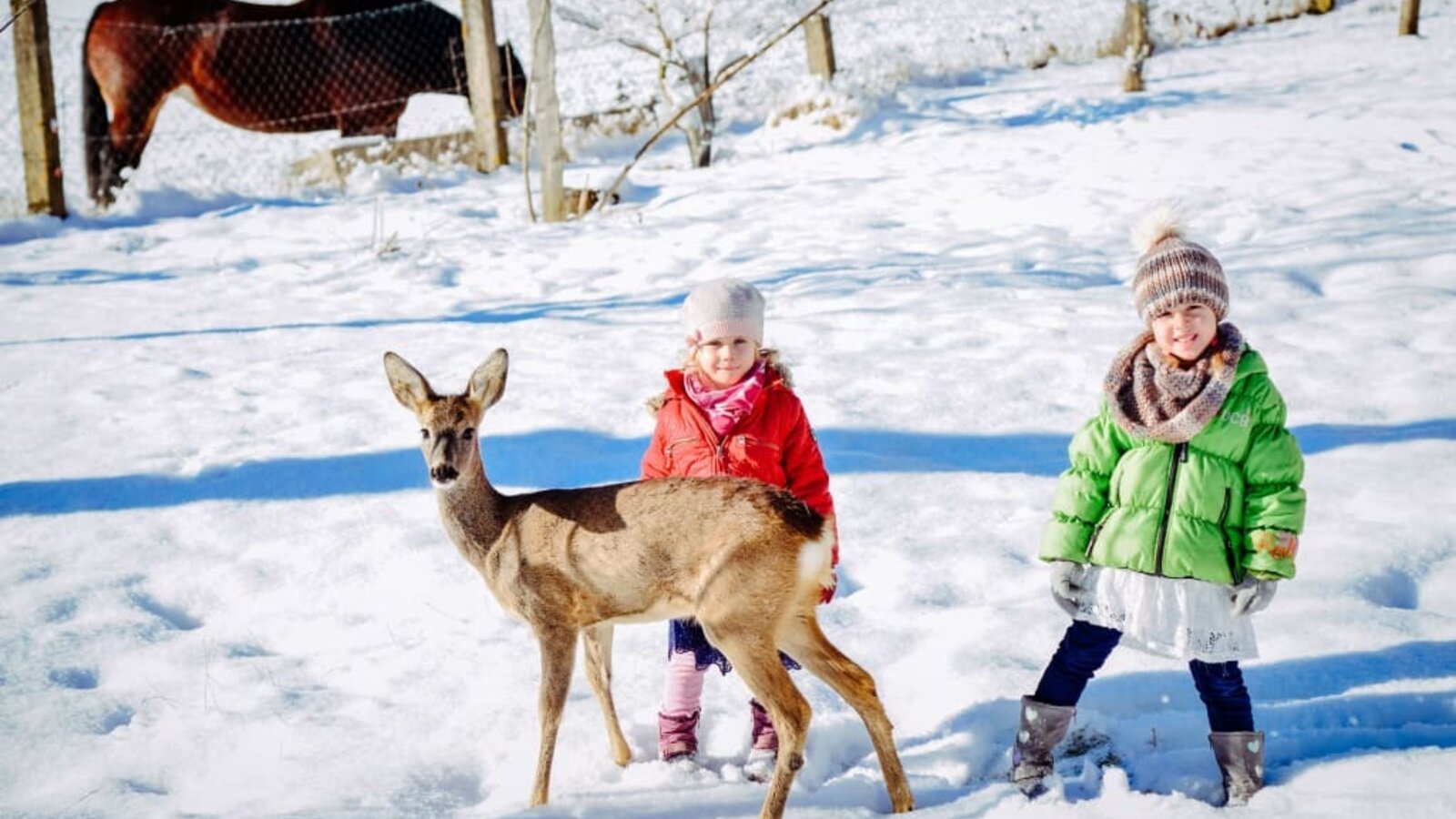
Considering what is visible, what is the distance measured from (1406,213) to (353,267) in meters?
7.38

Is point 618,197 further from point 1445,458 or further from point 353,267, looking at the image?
point 1445,458

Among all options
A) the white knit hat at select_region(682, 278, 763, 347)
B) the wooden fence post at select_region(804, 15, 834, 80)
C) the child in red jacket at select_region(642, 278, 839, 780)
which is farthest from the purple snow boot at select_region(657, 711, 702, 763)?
the wooden fence post at select_region(804, 15, 834, 80)

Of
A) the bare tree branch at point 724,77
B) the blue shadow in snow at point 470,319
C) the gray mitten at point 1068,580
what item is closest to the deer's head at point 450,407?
the gray mitten at point 1068,580

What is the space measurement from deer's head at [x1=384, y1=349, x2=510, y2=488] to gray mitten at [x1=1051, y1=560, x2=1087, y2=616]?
1.55m

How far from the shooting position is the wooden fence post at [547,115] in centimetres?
935

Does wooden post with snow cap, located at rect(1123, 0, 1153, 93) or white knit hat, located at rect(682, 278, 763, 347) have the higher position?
wooden post with snow cap, located at rect(1123, 0, 1153, 93)

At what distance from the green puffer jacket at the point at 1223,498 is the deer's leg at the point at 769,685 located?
34.0 inches

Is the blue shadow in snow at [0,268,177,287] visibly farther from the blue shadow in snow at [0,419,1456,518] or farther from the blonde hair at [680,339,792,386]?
the blonde hair at [680,339,792,386]

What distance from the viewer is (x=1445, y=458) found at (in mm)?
4625

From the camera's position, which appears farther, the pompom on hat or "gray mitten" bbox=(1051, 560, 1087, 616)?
"gray mitten" bbox=(1051, 560, 1087, 616)

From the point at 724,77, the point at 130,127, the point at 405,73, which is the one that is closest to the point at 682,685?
the point at 724,77

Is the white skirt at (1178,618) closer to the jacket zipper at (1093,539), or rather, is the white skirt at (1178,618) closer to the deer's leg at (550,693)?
the jacket zipper at (1093,539)

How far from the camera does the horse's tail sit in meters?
11.3

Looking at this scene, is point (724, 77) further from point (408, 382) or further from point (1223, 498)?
point (1223, 498)
